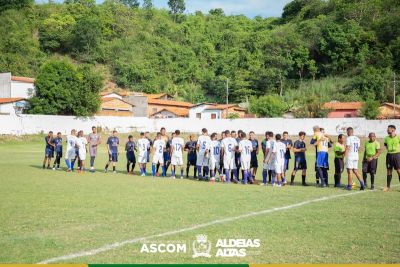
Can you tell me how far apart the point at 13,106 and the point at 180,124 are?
2093 cm

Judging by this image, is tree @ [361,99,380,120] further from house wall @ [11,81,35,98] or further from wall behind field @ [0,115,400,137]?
house wall @ [11,81,35,98]

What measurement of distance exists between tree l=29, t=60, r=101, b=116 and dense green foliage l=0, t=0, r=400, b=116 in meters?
27.7

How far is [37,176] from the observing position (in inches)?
760

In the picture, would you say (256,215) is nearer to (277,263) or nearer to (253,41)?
(277,263)

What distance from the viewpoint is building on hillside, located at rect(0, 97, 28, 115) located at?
5859 centimetres

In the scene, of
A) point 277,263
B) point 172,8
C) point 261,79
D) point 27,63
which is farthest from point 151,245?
point 172,8

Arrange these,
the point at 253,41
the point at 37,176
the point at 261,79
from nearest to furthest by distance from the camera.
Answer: the point at 37,176 → the point at 261,79 → the point at 253,41

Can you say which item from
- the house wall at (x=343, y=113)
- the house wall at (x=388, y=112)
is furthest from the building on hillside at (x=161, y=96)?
the house wall at (x=388, y=112)

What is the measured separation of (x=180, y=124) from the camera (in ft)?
212

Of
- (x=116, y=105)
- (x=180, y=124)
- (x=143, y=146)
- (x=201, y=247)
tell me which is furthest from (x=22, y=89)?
(x=201, y=247)

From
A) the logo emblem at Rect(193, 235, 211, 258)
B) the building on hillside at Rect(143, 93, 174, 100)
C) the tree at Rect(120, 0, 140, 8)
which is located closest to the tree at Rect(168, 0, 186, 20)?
the tree at Rect(120, 0, 140, 8)

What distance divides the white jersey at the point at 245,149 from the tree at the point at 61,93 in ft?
150

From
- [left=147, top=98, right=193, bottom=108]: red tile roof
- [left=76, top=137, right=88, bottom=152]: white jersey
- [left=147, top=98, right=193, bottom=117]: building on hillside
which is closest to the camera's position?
[left=76, top=137, right=88, bottom=152]: white jersey

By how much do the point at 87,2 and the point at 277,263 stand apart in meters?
118
